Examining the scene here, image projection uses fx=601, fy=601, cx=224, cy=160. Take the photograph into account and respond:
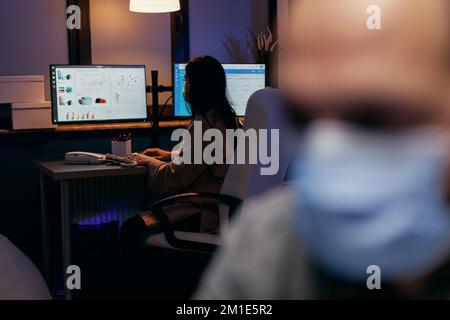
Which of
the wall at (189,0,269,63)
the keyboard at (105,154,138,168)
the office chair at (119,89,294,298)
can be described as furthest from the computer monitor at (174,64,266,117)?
the office chair at (119,89,294,298)

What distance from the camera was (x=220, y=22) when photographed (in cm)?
454

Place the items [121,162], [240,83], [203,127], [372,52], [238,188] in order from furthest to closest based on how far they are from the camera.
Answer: [240,83], [121,162], [203,127], [238,188], [372,52]

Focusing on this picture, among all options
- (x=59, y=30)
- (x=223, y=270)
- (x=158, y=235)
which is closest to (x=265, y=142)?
(x=158, y=235)

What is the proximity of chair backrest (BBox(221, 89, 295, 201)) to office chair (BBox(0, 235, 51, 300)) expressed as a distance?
0.87m

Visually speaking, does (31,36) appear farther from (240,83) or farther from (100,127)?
(240,83)

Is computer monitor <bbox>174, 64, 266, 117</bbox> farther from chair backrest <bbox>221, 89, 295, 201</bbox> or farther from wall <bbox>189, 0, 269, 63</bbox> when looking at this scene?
chair backrest <bbox>221, 89, 295, 201</bbox>

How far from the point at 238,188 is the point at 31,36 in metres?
2.33

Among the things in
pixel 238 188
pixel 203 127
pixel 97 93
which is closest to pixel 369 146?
pixel 238 188

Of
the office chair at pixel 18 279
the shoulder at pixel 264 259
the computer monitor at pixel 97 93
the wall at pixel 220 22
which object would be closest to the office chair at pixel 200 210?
the office chair at pixel 18 279

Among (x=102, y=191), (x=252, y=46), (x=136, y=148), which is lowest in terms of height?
(x=102, y=191)
